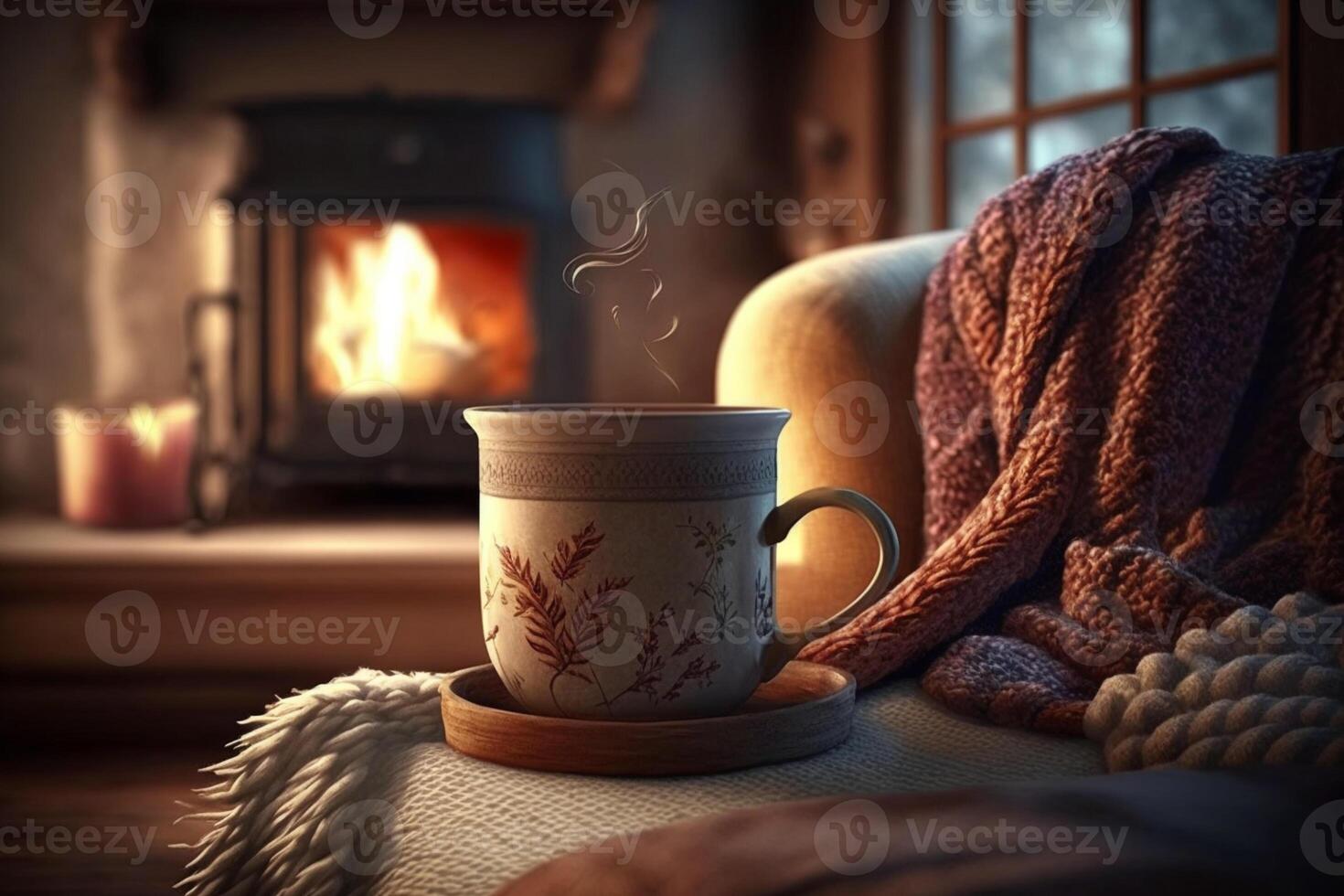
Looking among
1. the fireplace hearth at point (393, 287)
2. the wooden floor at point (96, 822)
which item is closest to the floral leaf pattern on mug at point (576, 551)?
the wooden floor at point (96, 822)

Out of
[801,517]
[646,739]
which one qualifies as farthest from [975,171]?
[646,739]

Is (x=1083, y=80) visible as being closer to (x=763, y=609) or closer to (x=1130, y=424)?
(x=1130, y=424)

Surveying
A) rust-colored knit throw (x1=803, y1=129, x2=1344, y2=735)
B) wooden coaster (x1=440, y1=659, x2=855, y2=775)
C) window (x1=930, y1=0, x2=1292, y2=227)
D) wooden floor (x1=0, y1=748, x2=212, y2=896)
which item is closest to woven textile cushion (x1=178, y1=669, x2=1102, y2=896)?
wooden coaster (x1=440, y1=659, x2=855, y2=775)

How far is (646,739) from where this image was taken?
697 mm

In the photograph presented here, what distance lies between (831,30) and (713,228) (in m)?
0.45

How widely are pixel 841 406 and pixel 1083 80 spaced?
1.39 metres

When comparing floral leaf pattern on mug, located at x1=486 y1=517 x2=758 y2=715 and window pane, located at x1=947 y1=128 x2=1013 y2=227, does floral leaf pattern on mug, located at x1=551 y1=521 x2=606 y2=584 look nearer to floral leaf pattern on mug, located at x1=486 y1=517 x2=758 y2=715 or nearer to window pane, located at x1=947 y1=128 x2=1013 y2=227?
floral leaf pattern on mug, located at x1=486 y1=517 x2=758 y2=715

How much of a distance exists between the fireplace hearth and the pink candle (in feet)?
0.19

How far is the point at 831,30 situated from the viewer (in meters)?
2.86

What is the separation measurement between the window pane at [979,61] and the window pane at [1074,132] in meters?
0.10

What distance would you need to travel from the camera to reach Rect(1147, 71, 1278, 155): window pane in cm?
187

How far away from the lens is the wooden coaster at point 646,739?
0.70m

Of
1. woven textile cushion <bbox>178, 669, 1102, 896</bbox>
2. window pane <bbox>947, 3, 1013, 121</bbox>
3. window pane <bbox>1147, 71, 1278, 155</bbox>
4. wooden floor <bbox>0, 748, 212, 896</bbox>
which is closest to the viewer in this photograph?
woven textile cushion <bbox>178, 669, 1102, 896</bbox>

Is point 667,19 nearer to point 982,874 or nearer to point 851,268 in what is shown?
point 851,268
